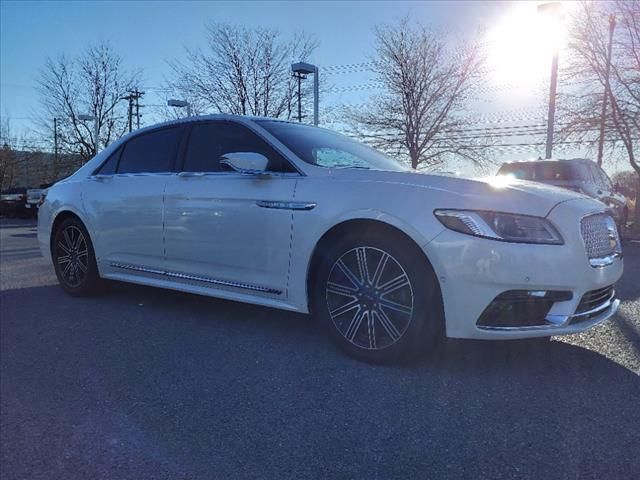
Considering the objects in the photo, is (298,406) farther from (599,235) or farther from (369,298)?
(599,235)

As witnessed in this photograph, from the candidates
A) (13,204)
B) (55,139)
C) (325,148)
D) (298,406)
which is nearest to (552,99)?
(325,148)

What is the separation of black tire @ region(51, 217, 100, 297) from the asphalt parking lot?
3.35 feet

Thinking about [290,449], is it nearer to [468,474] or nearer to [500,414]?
[468,474]

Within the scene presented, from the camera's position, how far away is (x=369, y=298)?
129 inches

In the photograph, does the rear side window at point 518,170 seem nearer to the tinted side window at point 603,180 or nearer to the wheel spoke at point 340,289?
the tinted side window at point 603,180

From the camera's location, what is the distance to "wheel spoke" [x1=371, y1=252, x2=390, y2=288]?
322cm

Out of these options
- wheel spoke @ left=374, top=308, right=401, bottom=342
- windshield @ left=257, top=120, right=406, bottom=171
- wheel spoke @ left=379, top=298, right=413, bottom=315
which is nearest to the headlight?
wheel spoke @ left=379, top=298, right=413, bottom=315

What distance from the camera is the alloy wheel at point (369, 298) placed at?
3.15m

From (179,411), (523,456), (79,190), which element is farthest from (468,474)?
(79,190)

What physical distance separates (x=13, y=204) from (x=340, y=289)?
29951mm

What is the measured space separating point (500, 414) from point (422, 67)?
22492 mm

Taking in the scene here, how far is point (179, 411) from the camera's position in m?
2.72

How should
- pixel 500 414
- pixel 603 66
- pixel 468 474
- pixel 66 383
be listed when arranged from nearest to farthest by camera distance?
pixel 468 474 < pixel 500 414 < pixel 66 383 < pixel 603 66

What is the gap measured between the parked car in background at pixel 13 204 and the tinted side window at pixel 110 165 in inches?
1024
